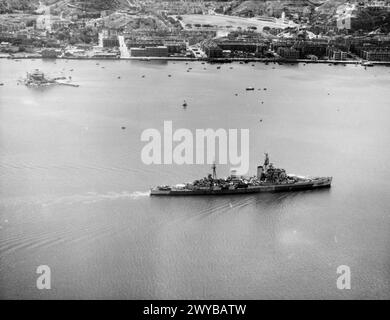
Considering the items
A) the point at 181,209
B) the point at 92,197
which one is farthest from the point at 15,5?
the point at 181,209

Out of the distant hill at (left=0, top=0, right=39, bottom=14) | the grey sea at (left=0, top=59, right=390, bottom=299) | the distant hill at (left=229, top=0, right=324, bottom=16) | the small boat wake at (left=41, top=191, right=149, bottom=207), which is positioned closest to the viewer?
the grey sea at (left=0, top=59, right=390, bottom=299)

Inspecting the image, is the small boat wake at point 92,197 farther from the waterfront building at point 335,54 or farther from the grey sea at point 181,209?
the waterfront building at point 335,54

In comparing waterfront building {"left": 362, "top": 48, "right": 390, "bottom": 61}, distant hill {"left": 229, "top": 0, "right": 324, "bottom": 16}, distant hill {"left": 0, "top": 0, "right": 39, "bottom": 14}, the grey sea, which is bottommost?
the grey sea

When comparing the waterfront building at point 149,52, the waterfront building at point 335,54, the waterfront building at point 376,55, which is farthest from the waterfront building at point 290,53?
the waterfront building at point 149,52

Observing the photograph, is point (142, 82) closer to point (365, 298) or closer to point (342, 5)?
point (365, 298)

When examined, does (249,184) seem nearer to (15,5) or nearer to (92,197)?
(92,197)

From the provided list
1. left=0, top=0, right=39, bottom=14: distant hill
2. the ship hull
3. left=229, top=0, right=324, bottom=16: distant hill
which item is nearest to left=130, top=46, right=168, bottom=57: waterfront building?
left=0, top=0, right=39, bottom=14: distant hill

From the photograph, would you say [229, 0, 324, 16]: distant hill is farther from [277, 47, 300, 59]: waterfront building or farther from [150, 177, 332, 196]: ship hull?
[150, 177, 332, 196]: ship hull
